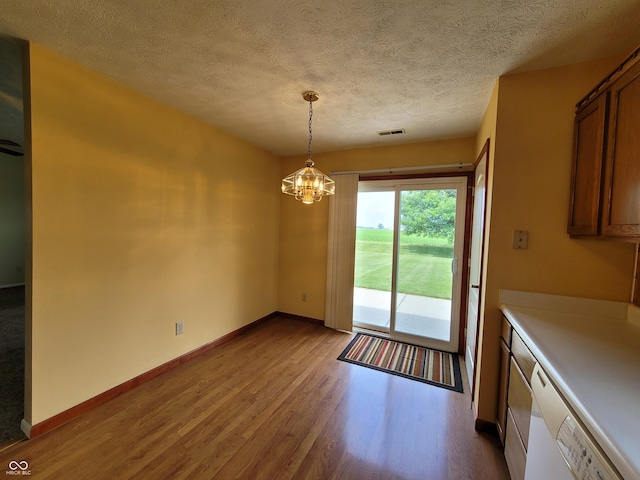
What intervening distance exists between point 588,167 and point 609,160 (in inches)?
7.3

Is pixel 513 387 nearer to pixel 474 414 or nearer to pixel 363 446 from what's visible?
pixel 474 414

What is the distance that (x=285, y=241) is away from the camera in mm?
4016

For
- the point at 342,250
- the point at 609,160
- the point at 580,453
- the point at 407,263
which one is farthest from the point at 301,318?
the point at 609,160

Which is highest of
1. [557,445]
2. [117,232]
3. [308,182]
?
[308,182]

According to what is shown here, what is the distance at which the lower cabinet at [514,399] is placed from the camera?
1304 millimetres

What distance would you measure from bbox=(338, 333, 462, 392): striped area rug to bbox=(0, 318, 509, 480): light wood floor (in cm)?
→ 14

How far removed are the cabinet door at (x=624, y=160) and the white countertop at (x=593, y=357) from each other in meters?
0.53

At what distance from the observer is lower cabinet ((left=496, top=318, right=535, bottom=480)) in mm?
1304

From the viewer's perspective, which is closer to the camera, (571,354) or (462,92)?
(571,354)

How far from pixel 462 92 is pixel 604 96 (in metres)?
0.86

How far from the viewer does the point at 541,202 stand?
169 centimetres

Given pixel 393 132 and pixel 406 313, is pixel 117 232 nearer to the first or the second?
pixel 393 132

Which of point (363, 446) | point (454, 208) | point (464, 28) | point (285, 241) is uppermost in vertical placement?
point (464, 28)

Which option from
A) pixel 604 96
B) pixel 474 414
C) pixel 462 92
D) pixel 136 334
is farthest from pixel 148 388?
pixel 604 96
